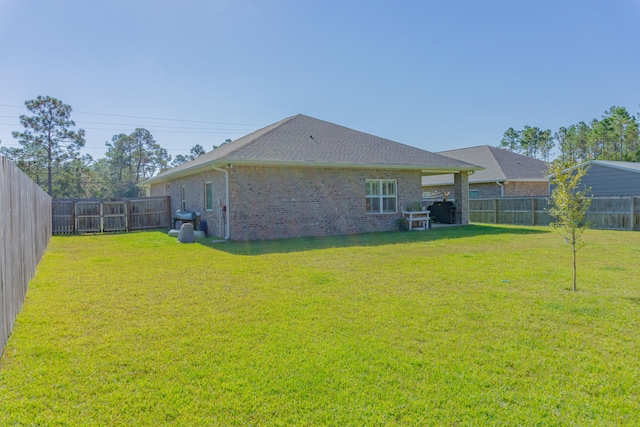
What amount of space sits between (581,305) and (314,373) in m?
3.84

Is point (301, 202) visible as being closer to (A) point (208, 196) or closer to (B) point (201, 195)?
(A) point (208, 196)

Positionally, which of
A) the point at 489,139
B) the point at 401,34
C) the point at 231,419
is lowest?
the point at 231,419

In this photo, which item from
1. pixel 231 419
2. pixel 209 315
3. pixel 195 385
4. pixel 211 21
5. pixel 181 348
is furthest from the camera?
pixel 211 21

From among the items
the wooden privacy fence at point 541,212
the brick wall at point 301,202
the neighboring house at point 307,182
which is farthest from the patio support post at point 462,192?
the brick wall at point 301,202

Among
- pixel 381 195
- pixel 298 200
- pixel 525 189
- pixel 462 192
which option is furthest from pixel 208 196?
pixel 525 189

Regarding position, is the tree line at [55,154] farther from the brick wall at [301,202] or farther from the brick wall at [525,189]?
the brick wall at [525,189]

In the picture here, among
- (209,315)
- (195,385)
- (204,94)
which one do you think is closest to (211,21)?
(204,94)

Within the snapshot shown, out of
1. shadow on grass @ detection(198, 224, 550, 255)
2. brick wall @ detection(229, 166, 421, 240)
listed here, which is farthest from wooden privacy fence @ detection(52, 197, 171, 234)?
brick wall @ detection(229, 166, 421, 240)

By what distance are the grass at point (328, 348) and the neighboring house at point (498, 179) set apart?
16.3 m

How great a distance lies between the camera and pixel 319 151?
14.2m

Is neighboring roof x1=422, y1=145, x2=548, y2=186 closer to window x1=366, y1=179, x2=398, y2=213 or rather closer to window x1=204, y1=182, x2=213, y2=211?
window x1=366, y1=179, x2=398, y2=213

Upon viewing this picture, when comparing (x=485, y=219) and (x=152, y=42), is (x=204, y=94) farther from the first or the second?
(x=485, y=219)

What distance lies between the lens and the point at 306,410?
8.57ft

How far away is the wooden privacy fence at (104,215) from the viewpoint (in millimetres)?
17598
